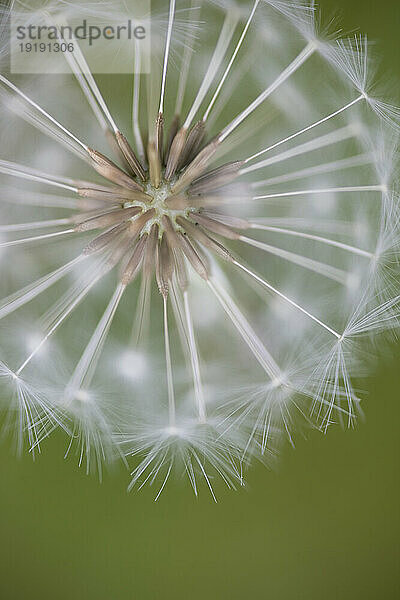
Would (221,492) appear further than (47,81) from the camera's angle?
Yes

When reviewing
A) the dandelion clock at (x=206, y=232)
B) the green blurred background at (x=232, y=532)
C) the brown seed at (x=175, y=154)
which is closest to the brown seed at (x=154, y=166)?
the brown seed at (x=175, y=154)

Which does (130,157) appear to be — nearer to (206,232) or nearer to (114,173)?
(114,173)

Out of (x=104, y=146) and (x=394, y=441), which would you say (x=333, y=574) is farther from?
(x=104, y=146)

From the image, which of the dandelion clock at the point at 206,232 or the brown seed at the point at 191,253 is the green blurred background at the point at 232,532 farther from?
the brown seed at the point at 191,253

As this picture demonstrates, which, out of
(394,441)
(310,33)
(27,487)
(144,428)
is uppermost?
(310,33)

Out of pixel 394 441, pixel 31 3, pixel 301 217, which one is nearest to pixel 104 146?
pixel 31 3

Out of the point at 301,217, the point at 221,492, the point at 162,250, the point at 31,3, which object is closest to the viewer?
the point at 162,250
